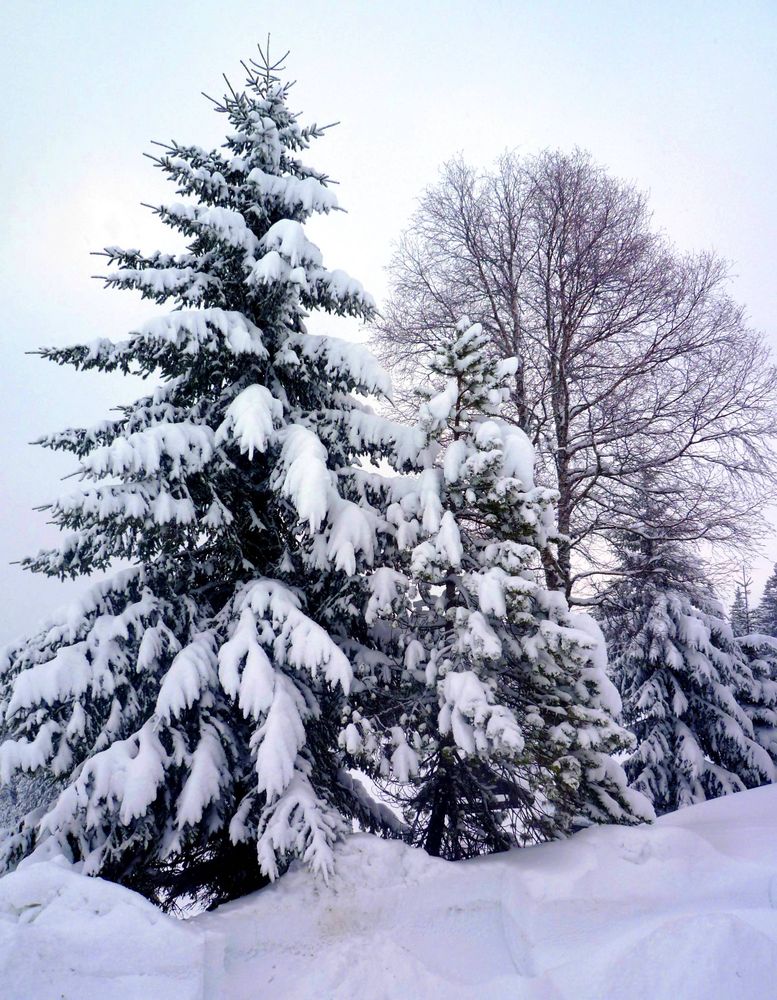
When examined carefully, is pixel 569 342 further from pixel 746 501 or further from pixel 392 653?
pixel 392 653

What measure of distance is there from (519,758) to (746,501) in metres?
7.02

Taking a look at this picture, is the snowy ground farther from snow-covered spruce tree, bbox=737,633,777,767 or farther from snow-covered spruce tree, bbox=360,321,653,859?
snow-covered spruce tree, bbox=737,633,777,767

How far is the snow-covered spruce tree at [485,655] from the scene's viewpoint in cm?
502

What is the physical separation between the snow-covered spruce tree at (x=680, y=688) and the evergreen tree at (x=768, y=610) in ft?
77.4

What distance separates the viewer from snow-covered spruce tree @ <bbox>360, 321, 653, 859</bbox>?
16.5 ft

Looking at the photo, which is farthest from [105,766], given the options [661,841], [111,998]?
[661,841]

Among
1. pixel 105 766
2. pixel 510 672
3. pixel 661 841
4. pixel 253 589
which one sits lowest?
pixel 661 841

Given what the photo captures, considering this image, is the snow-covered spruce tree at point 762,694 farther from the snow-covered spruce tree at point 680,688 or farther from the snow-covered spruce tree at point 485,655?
the snow-covered spruce tree at point 485,655

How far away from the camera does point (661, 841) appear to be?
539 cm

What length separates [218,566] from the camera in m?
6.32

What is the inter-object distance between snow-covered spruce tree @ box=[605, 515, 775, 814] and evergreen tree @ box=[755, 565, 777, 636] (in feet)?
77.4

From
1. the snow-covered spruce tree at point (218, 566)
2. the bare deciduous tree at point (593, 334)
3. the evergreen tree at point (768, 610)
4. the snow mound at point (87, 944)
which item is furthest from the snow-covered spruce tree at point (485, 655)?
the evergreen tree at point (768, 610)

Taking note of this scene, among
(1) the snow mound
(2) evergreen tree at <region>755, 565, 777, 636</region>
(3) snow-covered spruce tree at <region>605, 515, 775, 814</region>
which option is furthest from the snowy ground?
(2) evergreen tree at <region>755, 565, 777, 636</region>

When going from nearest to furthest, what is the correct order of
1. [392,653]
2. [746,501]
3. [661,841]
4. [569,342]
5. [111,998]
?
[111,998] < [661,841] < [392,653] < [746,501] < [569,342]
